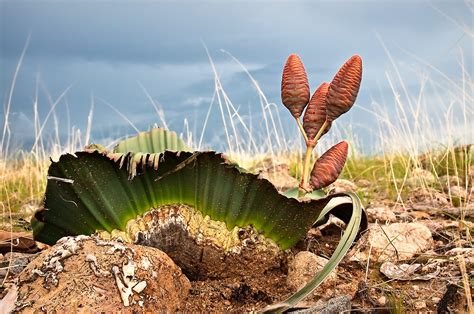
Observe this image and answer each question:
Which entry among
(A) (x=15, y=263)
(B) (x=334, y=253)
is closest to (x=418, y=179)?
(B) (x=334, y=253)

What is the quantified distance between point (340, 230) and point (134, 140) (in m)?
1.17

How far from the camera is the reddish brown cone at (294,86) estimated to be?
6.98ft

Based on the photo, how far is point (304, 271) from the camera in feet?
7.41

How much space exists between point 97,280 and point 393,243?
151 centimetres

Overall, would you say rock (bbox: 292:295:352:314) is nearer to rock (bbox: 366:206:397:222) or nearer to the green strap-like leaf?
the green strap-like leaf

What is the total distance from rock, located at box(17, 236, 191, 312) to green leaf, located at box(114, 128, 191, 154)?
686 mm

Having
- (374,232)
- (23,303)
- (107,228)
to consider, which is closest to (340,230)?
(374,232)

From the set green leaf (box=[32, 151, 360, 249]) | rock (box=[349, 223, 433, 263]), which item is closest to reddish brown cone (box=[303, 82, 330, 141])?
green leaf (box=[32, 151, 360, 249])

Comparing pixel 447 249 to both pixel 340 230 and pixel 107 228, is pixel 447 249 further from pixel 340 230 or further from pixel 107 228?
pixel 107 228

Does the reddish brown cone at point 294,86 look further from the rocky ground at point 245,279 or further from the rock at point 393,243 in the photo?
the rock at point 393,243

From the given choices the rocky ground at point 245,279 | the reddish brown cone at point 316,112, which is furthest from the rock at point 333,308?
the reddish brown cone at point 316,112

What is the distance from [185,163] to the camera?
79.4 inches

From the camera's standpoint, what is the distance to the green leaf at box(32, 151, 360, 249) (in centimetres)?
211

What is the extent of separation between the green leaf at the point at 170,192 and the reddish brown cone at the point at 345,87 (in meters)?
0.34
